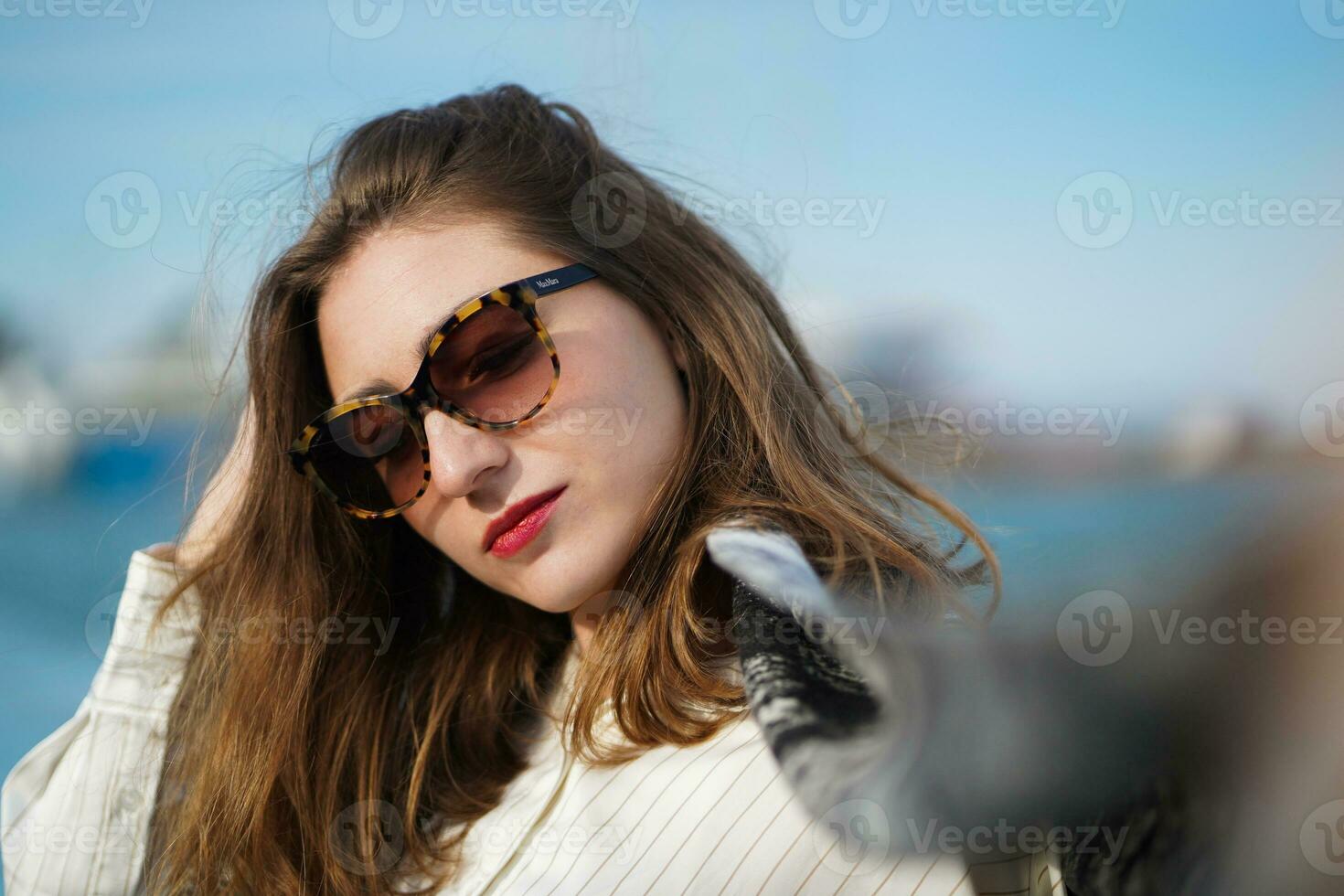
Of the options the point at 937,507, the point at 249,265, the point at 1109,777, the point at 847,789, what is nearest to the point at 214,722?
the point at 249,265

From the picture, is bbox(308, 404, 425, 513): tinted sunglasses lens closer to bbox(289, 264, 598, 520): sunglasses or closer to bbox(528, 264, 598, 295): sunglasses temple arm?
bbox(289, 264, 598, 520): sunglasses

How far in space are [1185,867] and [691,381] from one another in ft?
3.35

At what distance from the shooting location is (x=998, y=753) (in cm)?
123

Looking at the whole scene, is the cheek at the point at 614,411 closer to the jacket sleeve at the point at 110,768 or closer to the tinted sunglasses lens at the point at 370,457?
the tinted sunglasses lens at the point at 370,457

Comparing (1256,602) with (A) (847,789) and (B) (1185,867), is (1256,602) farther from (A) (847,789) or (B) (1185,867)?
(A) (847,789)

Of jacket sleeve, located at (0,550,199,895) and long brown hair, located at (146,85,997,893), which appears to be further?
jacket sleeve, located at (0,550,199,895)

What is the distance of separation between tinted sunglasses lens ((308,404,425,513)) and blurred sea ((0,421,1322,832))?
2.01ft

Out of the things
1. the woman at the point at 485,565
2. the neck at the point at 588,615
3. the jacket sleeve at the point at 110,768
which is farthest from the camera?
the jacket sleeve at the point at 110,768

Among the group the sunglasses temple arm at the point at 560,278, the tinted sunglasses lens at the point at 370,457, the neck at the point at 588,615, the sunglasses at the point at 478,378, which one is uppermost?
A: the sunglasses temple arm at the point at 560,278

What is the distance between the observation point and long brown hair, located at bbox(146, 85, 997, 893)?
5.08 ft

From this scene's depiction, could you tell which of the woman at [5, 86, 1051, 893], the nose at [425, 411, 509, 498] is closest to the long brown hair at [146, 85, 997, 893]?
the woman at [5, 86, 1051, 893]

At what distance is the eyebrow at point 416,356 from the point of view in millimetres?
1527

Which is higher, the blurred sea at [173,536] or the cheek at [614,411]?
the cheek at [614,411]

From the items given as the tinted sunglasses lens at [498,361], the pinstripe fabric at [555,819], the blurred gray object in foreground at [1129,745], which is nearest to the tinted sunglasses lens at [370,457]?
the tinted sunglasses lens at [498,361]
